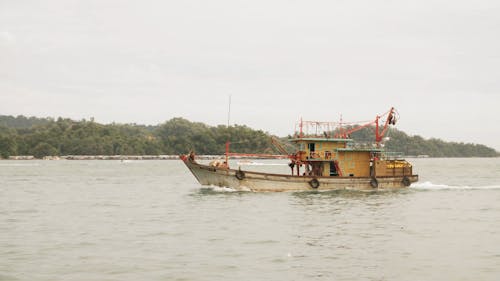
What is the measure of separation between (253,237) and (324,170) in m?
21.7

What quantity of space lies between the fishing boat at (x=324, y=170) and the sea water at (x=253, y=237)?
3.12 ft

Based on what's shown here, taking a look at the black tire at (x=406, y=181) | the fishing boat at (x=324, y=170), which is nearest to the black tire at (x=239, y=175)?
the fishing boat at (x=324, y=170)

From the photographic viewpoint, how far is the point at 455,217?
119ft

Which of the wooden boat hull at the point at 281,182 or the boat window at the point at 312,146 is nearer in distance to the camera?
the wooden boat hull at the point at 281,182

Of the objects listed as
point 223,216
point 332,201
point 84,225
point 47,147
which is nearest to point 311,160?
point 332,201

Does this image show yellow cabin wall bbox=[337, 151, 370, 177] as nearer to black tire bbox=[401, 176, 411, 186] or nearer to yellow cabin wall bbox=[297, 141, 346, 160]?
yellow cabin wall bbox=[297, 141, 346, 160]

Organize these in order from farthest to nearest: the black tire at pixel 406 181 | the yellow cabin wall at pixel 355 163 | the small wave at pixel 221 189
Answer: the black tire at pixel 406 181 < the yellow cabin wall at pixel 355 163 < the small wave at pixel 221 189

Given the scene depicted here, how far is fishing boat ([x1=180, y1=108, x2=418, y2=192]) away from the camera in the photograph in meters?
47.6

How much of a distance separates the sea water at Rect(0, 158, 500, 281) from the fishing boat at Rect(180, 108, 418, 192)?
0.95 m

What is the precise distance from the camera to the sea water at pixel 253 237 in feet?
71.0

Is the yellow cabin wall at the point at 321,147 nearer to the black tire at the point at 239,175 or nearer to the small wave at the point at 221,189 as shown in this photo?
the black tire at the point at 239,175

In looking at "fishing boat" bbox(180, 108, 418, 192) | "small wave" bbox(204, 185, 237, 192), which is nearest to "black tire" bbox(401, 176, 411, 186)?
"fishing boat" bbox(180, 108, 418, 192)

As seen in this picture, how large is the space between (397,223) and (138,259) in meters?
15.8

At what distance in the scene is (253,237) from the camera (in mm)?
28438
